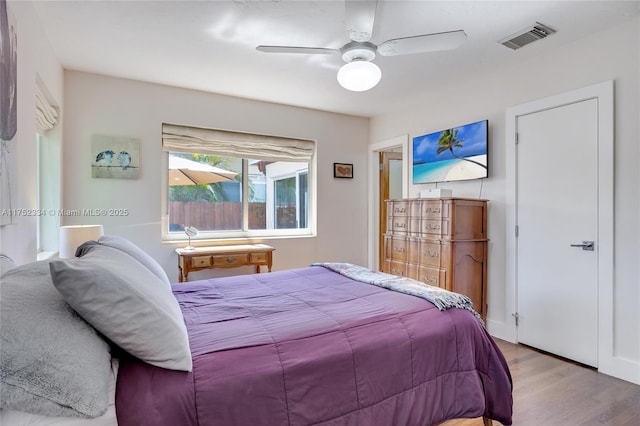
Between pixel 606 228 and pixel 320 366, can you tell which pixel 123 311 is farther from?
pixel 606 228

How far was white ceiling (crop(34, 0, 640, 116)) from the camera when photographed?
2.23m

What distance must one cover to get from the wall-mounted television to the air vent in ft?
2.46

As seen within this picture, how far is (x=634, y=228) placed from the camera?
235cm

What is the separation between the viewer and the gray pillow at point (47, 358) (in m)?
0.83

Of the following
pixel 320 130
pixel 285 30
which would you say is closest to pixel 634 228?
pixel 285 30

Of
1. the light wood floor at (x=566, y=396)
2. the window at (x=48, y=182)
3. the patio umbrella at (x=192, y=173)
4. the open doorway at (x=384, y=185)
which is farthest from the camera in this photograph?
the open doorway at (x=384, y=185)

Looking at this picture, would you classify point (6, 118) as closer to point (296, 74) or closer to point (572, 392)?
point (296, 74)

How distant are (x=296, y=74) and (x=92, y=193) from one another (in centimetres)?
233

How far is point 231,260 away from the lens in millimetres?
3607

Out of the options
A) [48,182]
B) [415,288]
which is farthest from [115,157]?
[415,288]

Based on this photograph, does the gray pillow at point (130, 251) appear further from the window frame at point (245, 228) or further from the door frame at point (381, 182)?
the door frame at point (381, 182)

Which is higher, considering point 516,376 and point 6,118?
point 6,118

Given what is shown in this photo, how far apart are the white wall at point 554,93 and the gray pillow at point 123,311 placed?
290 cm

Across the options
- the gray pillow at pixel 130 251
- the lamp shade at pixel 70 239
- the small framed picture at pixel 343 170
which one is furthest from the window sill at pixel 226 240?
the gray pillow at pixel 130 251
